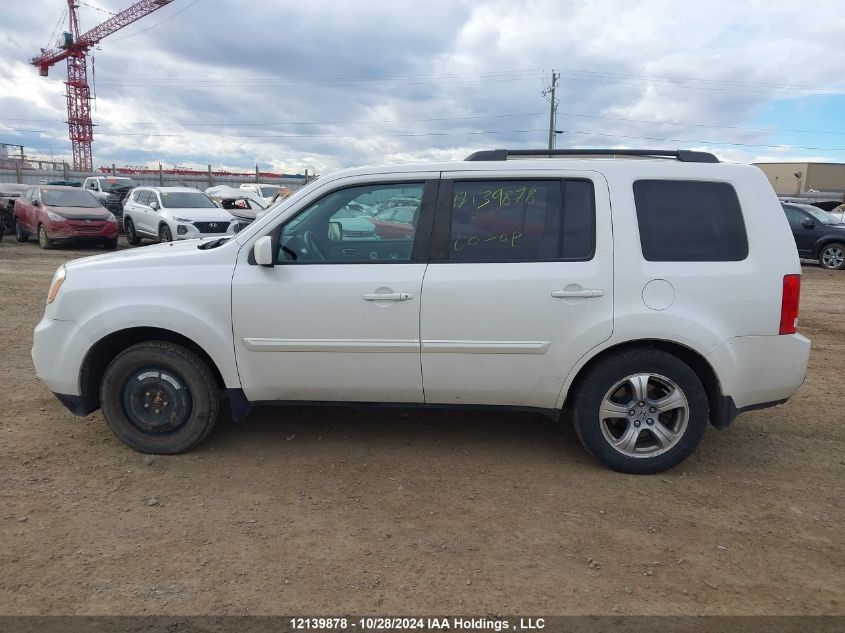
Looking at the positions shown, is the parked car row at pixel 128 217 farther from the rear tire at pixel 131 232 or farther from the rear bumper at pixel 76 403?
the rear bumper at pixel 76 403

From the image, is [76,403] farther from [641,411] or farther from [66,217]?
[66,217]

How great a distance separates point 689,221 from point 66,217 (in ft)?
53.3

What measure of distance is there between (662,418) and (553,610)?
1650 millimetres

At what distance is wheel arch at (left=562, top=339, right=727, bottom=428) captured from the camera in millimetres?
3807

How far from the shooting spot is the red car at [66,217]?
1605 cm

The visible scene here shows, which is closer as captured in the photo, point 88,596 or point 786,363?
point 88,596

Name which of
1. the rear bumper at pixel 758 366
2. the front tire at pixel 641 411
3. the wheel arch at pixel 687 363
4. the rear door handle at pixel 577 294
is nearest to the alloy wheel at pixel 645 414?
the front tire at pixel 641 411

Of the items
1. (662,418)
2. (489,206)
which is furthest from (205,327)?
(662,418)

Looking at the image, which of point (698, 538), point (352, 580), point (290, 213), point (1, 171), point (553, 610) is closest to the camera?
point (553, 610)

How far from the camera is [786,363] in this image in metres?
3.78

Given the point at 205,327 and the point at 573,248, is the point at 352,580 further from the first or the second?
the point at 573,248

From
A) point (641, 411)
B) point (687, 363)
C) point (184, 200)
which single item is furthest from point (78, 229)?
point (687, 363)

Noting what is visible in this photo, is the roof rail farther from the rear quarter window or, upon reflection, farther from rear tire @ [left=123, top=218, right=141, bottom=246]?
rear tire @ [left=123, top=218, right=141, bottom=246]

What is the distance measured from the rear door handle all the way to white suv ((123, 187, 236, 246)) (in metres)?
11.9
